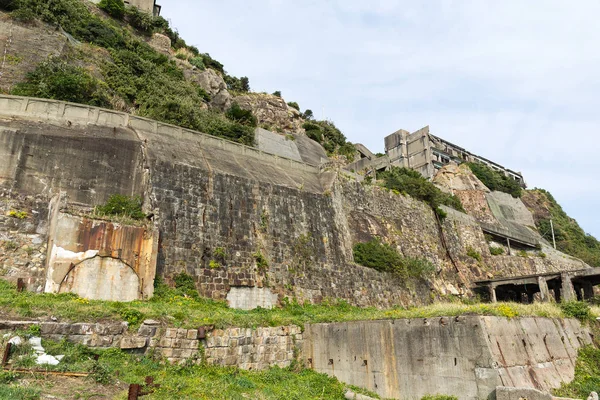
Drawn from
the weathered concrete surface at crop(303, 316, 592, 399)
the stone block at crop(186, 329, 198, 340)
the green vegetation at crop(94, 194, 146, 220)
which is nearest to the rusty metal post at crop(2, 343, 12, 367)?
the stone block at crop(186, 329, 198, 340)

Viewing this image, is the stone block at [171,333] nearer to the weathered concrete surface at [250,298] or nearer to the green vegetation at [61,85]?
the weathered concrete surface at [250,298]

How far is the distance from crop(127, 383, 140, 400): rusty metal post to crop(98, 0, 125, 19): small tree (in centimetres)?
3837

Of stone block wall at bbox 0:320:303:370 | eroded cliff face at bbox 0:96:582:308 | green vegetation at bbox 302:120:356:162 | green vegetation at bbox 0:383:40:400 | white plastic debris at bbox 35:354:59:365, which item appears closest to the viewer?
green vegetation at bbox 0:383:40:400

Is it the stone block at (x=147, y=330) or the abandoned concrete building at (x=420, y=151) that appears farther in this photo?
the abandoned concrete building at (x=420, y=151)

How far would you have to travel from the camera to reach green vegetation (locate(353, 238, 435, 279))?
76.2 ft

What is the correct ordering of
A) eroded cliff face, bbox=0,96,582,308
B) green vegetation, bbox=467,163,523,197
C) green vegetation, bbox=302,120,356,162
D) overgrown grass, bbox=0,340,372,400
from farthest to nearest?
green vegetation, bbox=467,163,523,197, green vegetation, bbox=302,120,356,162, eroded cliff face, bbox=0,96,582,308, overgrown grass, bbox=0,340,372,400

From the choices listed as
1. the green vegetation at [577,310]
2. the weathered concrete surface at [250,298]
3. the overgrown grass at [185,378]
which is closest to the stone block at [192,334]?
the overgrown grass at [185,378]

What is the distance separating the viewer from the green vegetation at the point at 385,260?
23.2m

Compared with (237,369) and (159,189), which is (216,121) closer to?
(159,189)

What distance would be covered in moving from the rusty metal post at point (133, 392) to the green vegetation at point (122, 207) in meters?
8.20

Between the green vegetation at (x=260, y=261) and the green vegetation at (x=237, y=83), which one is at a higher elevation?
the green vegetation at (x=237, y=83)

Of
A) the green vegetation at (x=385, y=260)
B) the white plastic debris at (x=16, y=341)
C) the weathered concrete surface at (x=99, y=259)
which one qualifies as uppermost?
the green vegetation at (x=385, y=260)

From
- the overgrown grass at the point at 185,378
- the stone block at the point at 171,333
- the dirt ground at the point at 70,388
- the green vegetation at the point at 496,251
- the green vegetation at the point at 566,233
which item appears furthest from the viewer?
the green vegetation at the point at 566,233

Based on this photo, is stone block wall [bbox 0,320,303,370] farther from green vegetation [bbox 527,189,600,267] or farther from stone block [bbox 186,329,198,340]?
green vegetation [bbox 527,189,600,267]
